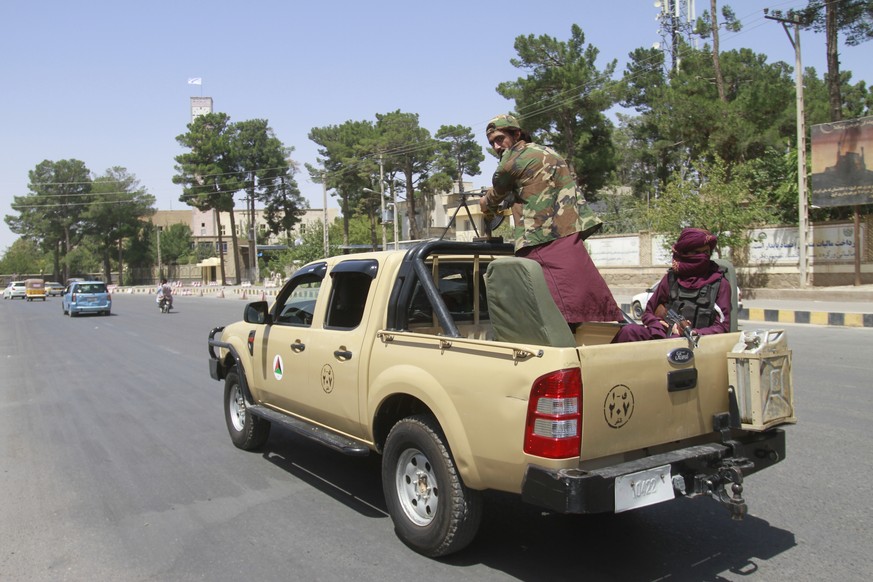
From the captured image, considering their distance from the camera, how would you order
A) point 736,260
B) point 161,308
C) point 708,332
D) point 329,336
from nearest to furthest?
point 708,332 < point 329,336 < point 736,260 < point 161,308

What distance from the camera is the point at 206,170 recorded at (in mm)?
65250

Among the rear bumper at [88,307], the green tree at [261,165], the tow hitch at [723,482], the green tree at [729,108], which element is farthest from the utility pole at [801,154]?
the green tree at [261,165]

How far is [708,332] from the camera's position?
398 centimetres

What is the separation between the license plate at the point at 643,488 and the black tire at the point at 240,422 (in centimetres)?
373

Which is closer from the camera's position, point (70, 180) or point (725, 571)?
point (725, 571)

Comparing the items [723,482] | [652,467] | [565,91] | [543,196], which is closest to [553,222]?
[543,196]

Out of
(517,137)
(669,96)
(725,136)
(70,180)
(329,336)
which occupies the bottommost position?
(329,336)

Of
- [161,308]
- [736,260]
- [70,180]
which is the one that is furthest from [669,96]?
[70,180]

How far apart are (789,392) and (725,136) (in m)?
28.2

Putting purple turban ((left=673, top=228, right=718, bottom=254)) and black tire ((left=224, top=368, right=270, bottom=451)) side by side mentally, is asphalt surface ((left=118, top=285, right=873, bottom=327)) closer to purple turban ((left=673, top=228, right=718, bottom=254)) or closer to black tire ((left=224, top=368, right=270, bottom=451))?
purple turban ((left=673, top=228, right=718, bottom=254))

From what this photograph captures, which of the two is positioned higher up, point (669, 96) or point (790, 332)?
point (669, 96)

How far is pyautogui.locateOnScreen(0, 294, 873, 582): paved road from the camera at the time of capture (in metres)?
3.71

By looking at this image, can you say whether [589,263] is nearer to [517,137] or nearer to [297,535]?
[517,137]

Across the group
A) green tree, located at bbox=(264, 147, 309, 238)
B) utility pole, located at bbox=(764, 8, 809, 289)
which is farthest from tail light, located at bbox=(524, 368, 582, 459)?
green tree, located at bbox=(264, 147, 309, 238)
